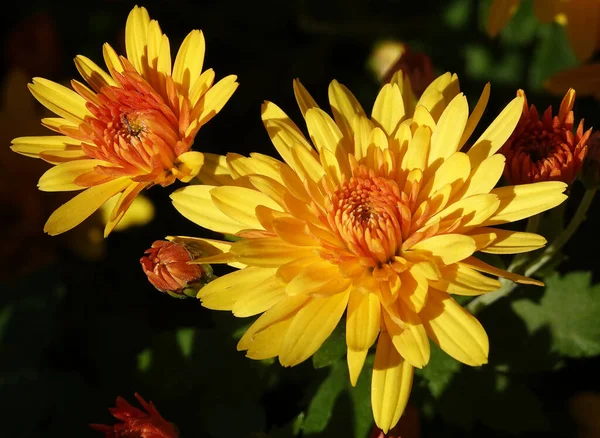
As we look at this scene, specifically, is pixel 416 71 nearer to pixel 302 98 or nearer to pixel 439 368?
pixel 302 98

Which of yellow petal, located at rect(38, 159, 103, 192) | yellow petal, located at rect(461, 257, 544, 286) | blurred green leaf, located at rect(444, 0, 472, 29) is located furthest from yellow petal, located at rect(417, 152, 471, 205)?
blurred green leaf, located at rect(444, 0, 472, 29)

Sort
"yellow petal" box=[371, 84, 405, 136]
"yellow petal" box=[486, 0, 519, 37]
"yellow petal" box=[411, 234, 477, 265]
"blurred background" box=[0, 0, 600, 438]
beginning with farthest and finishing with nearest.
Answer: "yellow petal" box=[486, 0, 519, 37], "blurred background" box=[0, 0, 600, 438], "yellow petal" box=[371, 84, 405, 136], "yellow petal" box=[411, 234, 477, 265]

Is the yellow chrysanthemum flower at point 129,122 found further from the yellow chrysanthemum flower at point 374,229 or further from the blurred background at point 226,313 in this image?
the blurred background at point 226,313

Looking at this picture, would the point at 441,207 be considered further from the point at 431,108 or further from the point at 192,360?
the point at 192,360

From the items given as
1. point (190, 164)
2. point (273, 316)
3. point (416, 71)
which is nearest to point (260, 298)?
point (273, 316)

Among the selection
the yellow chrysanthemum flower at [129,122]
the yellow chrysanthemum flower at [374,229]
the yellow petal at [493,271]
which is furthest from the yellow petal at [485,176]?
the yellow chrysanthemum flower at [129,122]

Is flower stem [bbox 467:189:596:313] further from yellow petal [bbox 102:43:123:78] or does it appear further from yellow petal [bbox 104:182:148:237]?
yellow petal [bbox 102:43:123:78]

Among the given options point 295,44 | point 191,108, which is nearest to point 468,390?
point 191,108
